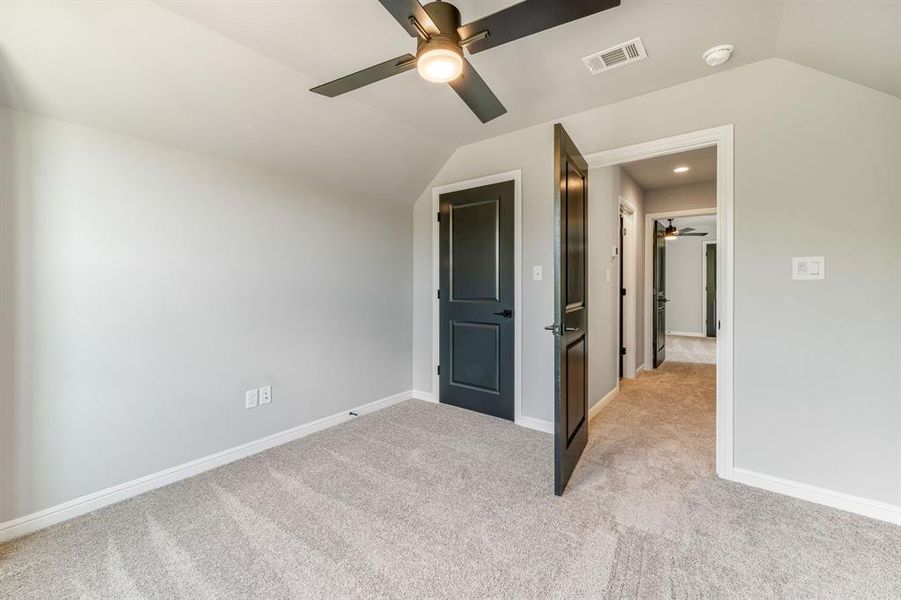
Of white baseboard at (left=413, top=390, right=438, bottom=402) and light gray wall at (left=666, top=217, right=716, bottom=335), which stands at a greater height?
light gray wall at (left=666, top=217, right=716, bottom=335)

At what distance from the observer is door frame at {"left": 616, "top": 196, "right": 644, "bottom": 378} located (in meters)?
4.51

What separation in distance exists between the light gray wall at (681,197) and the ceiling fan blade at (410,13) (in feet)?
15.3

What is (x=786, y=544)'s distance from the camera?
1679 millimetres

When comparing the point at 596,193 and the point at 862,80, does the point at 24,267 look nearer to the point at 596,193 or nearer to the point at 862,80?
the point at 596,193

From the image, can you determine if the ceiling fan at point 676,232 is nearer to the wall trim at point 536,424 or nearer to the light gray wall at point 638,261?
the light gray wall at point 638,261

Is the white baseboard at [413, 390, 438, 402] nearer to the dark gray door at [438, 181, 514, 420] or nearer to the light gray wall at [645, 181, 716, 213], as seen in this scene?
the dark gray door at [438, 181, 514, 420]

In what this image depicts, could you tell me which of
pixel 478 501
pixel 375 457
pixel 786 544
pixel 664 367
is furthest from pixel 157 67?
pixel 664 367

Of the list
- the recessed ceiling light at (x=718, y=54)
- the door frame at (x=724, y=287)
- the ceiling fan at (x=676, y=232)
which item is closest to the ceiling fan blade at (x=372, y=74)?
the recessed ceiling light at (x=718, y=54)

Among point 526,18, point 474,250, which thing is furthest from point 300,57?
point 474,250

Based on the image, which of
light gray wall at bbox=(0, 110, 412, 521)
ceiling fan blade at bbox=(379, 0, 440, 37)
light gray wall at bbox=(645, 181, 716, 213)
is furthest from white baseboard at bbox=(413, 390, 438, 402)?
light gray wall at bbox=(645, 181, 716, 213)

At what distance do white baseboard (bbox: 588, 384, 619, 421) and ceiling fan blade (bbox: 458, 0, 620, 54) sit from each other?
9.50 feet

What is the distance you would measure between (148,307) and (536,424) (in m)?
2.78

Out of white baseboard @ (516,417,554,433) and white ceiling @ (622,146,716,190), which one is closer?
white baseboard @ (516,417,554,433)

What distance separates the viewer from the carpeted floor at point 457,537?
1.45 m
